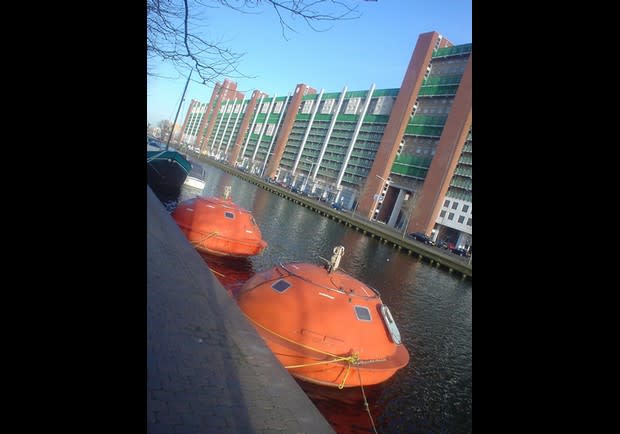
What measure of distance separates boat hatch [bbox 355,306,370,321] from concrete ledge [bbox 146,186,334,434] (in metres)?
3.10

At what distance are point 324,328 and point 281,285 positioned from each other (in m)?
1.63

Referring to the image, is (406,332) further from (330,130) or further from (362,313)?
(330,130)

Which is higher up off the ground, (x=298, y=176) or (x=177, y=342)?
(x=298, y=176)

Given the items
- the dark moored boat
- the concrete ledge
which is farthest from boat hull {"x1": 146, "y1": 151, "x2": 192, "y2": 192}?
the concrete ledge

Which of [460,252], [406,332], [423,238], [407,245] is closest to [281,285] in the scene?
[406,332]

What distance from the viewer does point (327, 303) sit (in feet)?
30.6

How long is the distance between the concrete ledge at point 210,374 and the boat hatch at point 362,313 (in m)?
3.10

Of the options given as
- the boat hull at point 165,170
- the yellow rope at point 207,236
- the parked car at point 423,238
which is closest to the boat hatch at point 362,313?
the yellow rope at point 207,236

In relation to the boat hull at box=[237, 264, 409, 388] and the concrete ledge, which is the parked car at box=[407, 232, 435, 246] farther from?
the concrete ledge
